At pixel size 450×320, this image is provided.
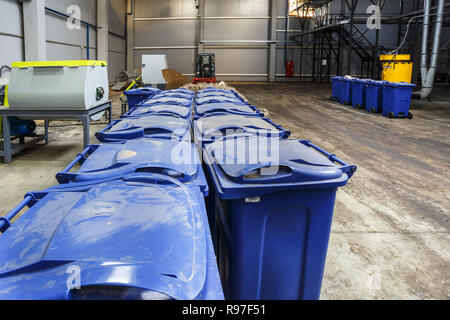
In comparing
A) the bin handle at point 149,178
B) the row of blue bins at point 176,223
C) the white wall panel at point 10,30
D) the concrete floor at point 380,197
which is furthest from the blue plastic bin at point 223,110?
the white wall panel at point 10,30

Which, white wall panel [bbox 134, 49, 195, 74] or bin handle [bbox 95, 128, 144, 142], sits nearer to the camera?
bin handle [bbox 95, 128, 144, 142]

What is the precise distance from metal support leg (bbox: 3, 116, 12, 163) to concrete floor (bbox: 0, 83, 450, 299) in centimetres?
13

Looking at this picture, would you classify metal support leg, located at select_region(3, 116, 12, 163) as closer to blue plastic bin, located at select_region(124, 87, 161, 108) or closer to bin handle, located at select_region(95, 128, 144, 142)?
blue plastic bin, located at select_region(124, 87, 161, 108)

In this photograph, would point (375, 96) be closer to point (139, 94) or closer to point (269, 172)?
point (139, 94)

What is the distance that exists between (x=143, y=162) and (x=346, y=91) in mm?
11660

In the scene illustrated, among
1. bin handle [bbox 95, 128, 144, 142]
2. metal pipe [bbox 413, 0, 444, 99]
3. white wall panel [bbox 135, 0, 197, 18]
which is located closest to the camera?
bin handle [bbox 95, 128, 144, 142]

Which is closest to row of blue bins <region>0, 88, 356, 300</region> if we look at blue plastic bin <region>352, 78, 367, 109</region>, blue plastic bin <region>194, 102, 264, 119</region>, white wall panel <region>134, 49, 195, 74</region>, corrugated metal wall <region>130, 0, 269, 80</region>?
blue plastic bin <region>194, 102, 264, 119</region>

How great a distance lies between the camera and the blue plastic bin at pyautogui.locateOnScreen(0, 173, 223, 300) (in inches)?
35.6

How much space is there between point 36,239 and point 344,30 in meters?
21.0

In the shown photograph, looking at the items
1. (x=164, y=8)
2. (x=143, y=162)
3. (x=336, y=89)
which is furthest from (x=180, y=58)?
(x=143, y=162)

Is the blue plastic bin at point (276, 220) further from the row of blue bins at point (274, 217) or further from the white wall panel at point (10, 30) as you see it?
the white wall panel at point (10, 30)

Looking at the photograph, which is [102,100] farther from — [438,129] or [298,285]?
[438,129]

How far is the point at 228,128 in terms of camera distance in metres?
2.63
